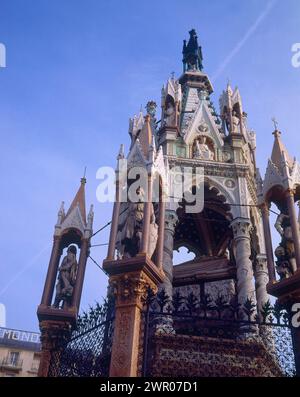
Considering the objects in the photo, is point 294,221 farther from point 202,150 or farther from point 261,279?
point 202,150

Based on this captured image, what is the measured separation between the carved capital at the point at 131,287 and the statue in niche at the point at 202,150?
10.4 m

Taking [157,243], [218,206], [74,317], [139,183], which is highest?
[218,206]

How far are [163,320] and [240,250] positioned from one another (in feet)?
13.3

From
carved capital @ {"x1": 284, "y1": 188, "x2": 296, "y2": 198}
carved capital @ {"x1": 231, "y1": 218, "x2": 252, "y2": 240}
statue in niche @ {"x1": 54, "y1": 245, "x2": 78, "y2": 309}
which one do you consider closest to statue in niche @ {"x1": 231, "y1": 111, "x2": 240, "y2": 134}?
carved capital @ {"x1": 231, "y1": 218, "x2": 252, "y2": 240}

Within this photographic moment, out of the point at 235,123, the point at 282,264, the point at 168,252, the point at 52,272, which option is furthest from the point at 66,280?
the point at 235,123

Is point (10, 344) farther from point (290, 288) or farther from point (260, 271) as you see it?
point (290, 288)

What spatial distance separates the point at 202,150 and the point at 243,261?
17.8ft

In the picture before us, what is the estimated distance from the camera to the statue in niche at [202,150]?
20.0 meters

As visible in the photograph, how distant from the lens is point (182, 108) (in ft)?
77.2

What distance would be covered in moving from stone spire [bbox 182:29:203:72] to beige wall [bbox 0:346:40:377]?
25.0 meters

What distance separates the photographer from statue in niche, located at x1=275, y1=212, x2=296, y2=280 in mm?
11805

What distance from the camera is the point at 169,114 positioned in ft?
70.7
